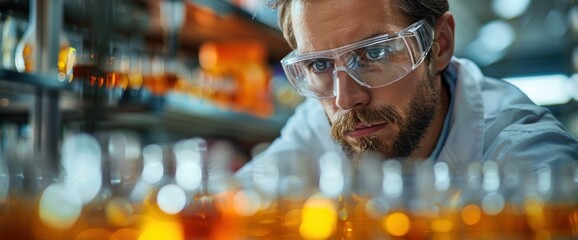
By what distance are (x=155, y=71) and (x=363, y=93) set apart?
1.98 metres

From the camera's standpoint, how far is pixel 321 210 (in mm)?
834

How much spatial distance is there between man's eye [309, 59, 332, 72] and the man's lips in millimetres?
141

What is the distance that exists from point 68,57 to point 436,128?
1.48 m

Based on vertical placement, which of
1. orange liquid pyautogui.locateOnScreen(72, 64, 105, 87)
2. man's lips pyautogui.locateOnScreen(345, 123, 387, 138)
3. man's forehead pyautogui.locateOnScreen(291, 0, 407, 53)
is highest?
man's forehead pyautogui.locateOnScreen(291, 0, 407, 53)

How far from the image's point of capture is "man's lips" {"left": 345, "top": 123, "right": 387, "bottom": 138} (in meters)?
1.55

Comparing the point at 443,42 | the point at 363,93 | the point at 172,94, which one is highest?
the point at 443,42

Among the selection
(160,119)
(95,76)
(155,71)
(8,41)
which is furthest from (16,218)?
(160,119)

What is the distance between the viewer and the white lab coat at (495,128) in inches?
60.9

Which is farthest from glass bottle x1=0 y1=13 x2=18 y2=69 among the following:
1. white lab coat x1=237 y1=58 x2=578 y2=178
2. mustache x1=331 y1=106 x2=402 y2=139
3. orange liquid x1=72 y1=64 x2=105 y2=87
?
orange liquid x1=72 y1=64 x2=105 y2=87

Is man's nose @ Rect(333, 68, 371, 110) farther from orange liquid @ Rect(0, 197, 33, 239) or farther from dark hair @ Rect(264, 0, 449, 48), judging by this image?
orange liquid @ Rect(0, 197, 33, 239)

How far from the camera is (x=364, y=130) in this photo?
5.11 ft

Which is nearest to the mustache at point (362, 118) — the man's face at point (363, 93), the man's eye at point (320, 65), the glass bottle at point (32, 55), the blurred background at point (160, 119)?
the man's face at point (363, 93)

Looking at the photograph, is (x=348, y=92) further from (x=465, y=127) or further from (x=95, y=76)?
(x=95, y=76)

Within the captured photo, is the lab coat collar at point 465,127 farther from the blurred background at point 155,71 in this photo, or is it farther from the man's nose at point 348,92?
the blurred background at point 155,71
